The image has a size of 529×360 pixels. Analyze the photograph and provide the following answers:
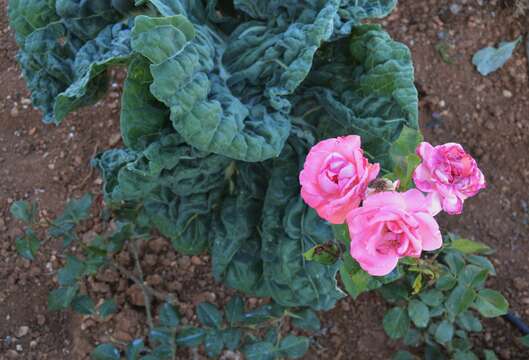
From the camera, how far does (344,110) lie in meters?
1.79

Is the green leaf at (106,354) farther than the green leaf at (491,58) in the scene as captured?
No

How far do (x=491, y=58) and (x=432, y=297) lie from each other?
1178mm

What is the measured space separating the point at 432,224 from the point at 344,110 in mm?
657

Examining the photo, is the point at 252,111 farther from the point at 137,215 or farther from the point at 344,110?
the point at 137,215

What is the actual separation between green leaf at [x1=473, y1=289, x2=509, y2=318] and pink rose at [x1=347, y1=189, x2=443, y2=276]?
0.85 meters

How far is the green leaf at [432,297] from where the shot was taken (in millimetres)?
2080

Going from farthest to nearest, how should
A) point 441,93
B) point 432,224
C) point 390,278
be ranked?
point 441,93, point 390,278, point 432,224

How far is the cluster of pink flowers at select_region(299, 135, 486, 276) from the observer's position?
1173 millimetres

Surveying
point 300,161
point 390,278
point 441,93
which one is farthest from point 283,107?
point 441,93

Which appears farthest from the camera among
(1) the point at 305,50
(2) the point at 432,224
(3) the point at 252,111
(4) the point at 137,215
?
(4) the point at 137,215

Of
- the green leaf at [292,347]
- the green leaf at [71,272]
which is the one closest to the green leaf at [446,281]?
the green leaf at [292,347]

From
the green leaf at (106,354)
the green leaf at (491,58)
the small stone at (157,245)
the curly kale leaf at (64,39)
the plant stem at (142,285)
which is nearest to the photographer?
the curly kale leaf at (64,39)

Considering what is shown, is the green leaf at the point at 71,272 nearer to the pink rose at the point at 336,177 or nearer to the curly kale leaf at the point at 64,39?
the curly kale leaf at the point at 64,39

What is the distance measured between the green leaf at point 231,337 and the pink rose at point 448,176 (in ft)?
2.88
